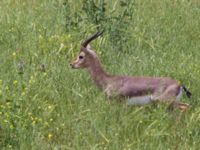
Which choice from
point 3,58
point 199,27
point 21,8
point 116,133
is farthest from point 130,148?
point 21,8

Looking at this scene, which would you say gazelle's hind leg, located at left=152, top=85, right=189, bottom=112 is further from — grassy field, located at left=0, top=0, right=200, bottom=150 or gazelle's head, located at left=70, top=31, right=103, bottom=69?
gazelle's head, located at left=70, top=31, right=103, bottom=69

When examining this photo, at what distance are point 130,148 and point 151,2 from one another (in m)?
5.13

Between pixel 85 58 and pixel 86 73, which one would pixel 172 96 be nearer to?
pixel 85 58

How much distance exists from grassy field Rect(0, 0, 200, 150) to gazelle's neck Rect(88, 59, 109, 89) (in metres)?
0.11

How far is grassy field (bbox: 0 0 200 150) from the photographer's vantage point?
6.20m

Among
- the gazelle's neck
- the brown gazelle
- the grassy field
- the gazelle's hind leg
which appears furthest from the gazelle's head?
the gazelle's hind leg

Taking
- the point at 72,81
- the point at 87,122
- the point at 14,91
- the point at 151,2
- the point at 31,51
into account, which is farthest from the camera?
the point at 151,2

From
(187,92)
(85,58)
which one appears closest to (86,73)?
(85,58)

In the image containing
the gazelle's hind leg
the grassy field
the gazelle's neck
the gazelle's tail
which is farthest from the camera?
the gazelle's neck

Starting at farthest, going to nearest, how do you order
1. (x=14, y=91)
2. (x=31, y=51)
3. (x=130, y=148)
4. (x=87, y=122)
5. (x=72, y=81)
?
(x=31, y=51) < (x=72, y=81) < (x=14, y=91) < (x=87, y=122) < (x=130, y=148)

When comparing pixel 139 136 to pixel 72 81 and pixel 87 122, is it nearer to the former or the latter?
pixel 87 122

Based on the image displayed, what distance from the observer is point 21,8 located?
10266mm

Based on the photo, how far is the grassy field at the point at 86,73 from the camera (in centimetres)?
620

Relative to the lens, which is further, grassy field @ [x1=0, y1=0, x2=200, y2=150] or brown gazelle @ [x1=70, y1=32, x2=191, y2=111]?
brown gazelle @ [x1=70, y1=32, x2=191, y2=111]
